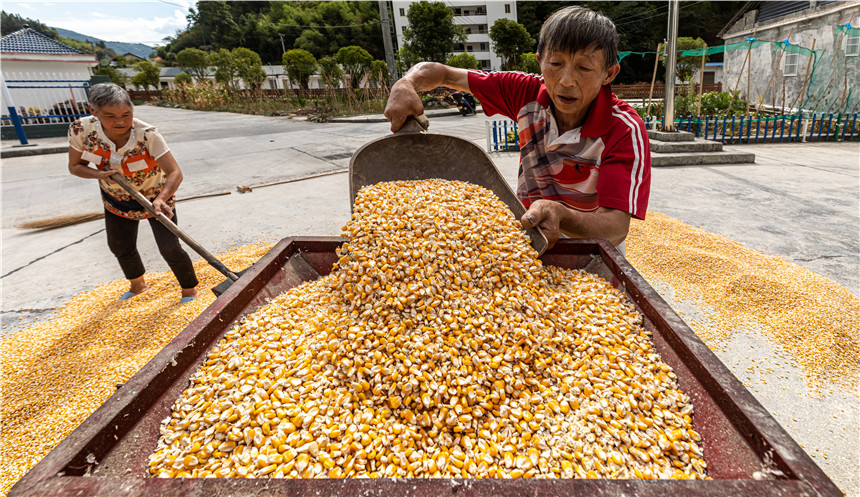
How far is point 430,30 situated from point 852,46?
959 inches

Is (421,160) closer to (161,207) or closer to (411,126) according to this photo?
(411,126)

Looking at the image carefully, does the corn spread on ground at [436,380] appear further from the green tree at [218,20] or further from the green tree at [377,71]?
the green tree at [218,20]

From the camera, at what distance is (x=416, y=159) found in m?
2.55

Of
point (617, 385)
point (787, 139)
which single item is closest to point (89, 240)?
point (617, 385)

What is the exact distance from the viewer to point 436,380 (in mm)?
1317

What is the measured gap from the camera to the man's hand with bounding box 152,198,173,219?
2.95 meters

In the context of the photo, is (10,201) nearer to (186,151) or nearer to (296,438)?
(186,151)

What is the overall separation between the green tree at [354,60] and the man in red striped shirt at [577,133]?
69.7 feet

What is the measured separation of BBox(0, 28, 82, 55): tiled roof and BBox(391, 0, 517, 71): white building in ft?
112

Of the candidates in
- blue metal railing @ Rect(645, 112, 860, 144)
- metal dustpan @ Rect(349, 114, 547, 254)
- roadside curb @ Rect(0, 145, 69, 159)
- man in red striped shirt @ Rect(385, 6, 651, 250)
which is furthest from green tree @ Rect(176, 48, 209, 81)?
man in red striped shirt @ Rect(385, 6, 651, 250)

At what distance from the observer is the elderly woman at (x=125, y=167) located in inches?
113

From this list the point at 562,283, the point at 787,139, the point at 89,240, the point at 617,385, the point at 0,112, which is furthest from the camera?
the point at 0,112

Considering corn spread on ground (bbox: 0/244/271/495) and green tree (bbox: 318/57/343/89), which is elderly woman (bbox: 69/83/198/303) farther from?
green tree (bbox: 318/57/343/89)

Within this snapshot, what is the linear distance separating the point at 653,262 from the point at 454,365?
10.2 ft
